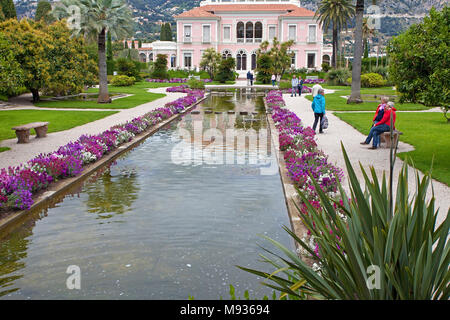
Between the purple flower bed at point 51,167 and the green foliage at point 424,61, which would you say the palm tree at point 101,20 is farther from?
the green foliage at point 424,61

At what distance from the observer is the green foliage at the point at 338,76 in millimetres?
45031

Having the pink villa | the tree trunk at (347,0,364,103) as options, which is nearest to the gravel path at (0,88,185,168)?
the tree trunk at (347,0,364,103)

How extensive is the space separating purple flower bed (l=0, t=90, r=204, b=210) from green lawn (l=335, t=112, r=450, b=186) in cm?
562

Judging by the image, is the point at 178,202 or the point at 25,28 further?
the point at 25,28

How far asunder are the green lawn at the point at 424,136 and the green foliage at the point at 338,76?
85.5 ft

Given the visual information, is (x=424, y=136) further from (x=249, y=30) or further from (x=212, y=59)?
(x=249, y=30)

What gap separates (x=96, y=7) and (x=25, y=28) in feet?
13.6

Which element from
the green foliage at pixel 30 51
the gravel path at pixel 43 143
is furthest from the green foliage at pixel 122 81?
the gravel path at pixel 43 143

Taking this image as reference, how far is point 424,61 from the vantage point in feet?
29.5

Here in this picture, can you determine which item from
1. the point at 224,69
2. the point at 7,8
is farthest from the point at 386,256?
the point at 224,69

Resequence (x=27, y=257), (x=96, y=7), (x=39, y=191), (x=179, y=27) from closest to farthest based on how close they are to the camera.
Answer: (x=27, y=257)
(x=39, y=191)
(x=96, y=7)
(x=179, y=27)

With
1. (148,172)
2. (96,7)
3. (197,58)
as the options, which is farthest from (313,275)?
(197,58)

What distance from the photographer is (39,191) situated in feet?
25.0

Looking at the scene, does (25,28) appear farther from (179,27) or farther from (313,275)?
(179,27)
